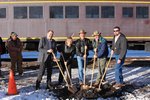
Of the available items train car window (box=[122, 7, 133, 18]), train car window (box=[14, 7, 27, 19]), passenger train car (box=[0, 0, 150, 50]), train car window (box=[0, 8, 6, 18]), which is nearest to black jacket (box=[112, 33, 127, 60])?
passenger train car (box=[0, 0, 150, 50])

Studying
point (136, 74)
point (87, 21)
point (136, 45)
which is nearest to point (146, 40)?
point (136, 45)

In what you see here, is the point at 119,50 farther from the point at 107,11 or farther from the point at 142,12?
the point at 142,12

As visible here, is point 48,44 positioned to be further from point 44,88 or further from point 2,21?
point 2,21

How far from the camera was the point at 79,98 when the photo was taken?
9.41 metres

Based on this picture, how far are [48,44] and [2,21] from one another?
7.95 m

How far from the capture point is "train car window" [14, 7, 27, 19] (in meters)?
17.6

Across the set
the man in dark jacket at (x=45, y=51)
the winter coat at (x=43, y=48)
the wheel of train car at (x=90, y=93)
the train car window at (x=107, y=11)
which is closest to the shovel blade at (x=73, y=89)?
the wheel of train car at (x=90, y=93)

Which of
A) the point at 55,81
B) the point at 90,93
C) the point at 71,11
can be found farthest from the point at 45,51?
the point at 71,11

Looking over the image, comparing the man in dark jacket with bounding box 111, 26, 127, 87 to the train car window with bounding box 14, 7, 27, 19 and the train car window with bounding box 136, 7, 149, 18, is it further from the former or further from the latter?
the train car window with bounding box 14, 7, 27, 19

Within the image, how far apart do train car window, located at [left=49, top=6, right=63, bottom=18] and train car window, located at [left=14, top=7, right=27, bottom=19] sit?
1234mm

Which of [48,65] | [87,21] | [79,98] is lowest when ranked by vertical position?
[79,98]

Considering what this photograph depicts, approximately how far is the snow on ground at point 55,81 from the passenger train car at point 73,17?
356 centimetres

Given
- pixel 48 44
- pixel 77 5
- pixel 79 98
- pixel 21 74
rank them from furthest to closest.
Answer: pixel 77 5
pixel 21 74
pixel 48 44
pixel 79 98

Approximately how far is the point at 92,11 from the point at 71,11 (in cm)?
97
